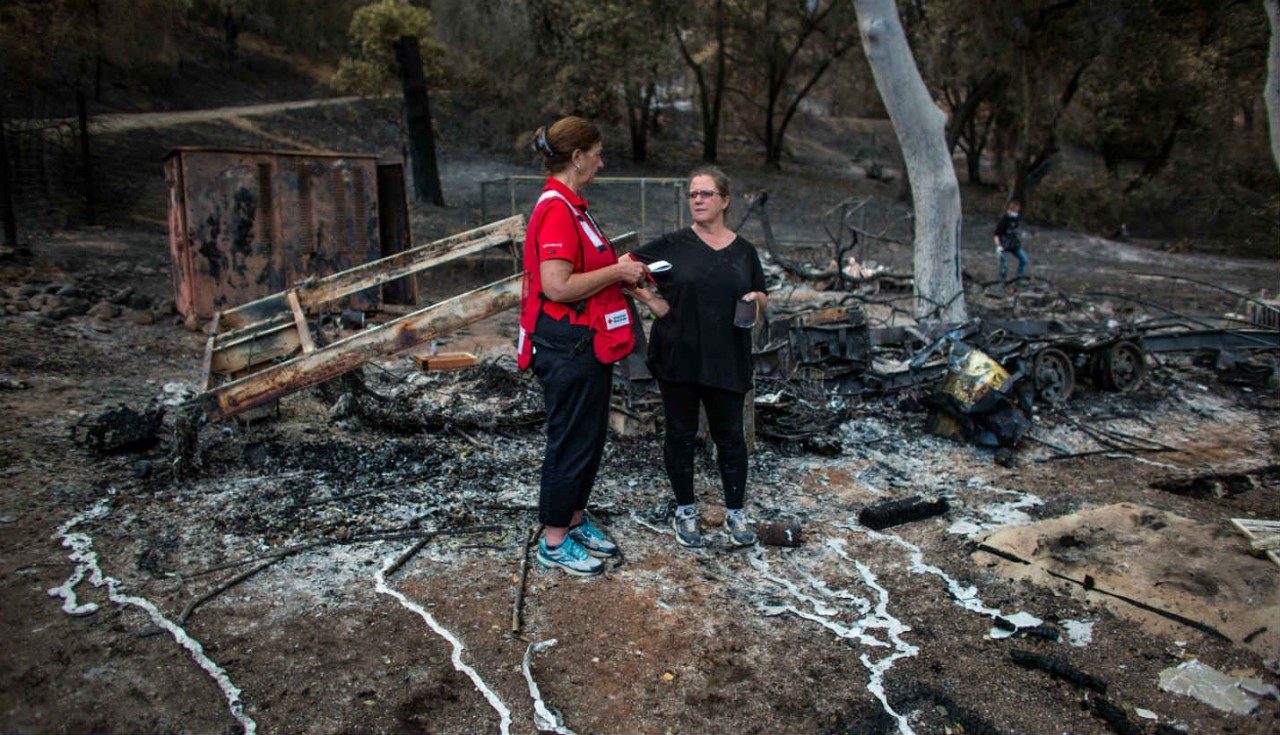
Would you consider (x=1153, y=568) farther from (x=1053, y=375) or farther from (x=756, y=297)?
(x=1053, y=375)

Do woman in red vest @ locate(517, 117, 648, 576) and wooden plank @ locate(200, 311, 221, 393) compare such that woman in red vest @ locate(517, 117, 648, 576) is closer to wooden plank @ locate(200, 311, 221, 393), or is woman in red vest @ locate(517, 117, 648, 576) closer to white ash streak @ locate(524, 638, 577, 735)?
white ash streak @ locate(524, 638, 577, 735)

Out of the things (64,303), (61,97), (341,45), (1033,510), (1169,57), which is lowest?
(1033,510)

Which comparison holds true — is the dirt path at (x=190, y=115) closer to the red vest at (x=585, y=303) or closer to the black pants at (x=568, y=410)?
the red vest at (x=585, y=303)

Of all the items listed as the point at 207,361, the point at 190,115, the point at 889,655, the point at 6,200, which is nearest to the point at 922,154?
the point at 889,655

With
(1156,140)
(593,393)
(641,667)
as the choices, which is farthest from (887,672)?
(1156,140)

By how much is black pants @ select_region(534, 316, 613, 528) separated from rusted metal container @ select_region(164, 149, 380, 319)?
641 cm

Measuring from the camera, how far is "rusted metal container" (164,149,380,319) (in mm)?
9094

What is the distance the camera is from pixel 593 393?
3797mm

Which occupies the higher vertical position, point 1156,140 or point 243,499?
point 1156,140

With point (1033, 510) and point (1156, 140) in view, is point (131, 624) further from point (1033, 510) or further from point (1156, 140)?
point (1156, 140)

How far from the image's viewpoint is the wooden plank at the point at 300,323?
520cm

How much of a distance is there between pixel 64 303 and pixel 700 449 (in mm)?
7014

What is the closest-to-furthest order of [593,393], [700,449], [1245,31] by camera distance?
[593,393]
[700,449]
[1245,31]

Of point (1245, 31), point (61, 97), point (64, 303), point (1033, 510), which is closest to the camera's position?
point (1033, 510)
